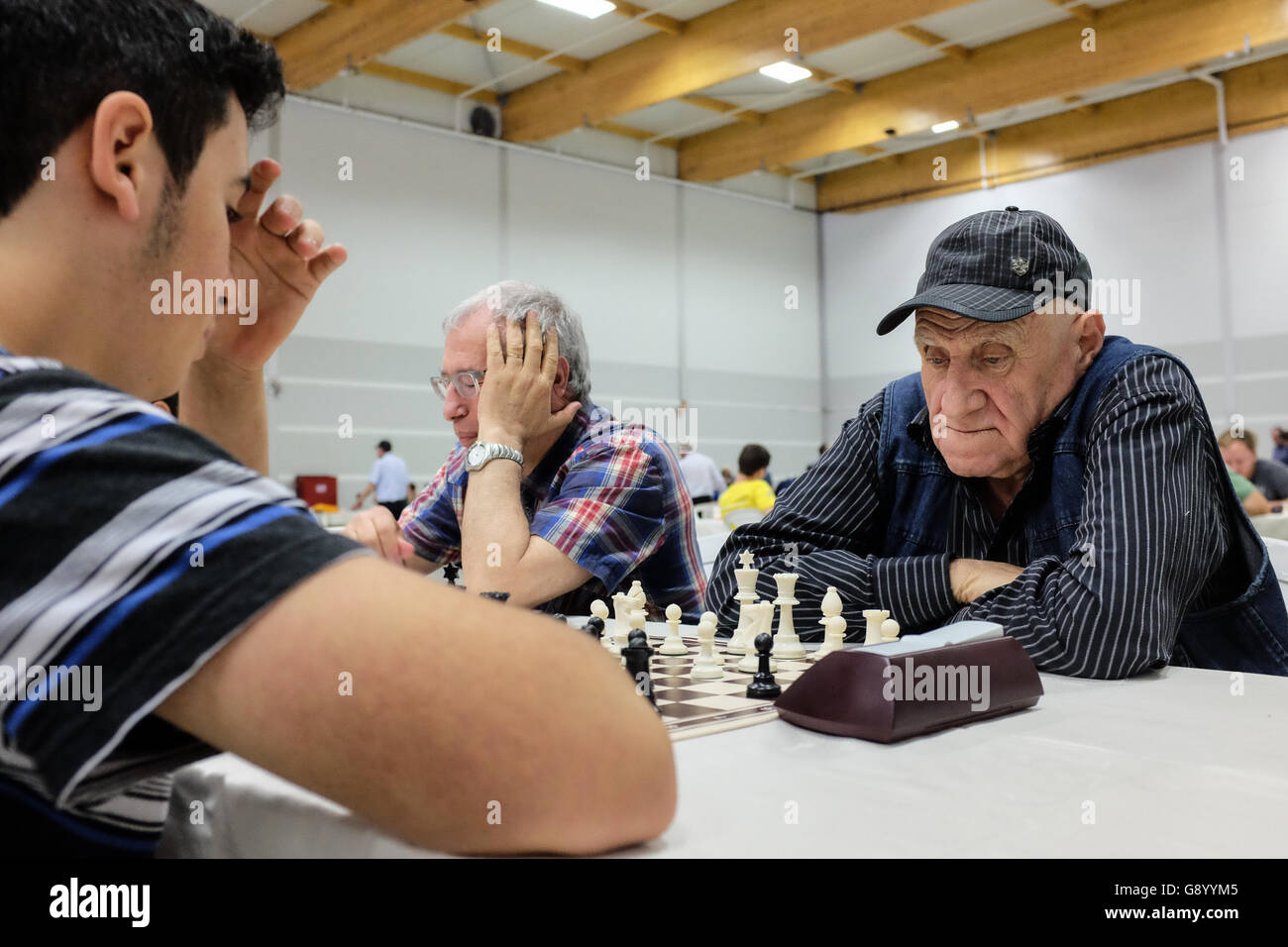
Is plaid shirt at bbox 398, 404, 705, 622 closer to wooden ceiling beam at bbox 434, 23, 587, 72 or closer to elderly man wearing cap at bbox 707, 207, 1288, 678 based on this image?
elderly man wearing cap at bbox 707, 207, 1288, 678

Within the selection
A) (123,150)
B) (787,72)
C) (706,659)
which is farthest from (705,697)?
(787,72)

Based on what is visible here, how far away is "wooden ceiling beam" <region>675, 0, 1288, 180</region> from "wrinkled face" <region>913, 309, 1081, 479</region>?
884 centimetres

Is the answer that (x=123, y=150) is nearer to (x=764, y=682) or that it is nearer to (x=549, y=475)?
(x=764, y=682)

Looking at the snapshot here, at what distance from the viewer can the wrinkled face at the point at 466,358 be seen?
2328 mm

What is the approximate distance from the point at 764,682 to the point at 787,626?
362 mm

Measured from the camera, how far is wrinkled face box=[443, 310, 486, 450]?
7.64 ft

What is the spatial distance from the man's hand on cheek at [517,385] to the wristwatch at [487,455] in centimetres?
2

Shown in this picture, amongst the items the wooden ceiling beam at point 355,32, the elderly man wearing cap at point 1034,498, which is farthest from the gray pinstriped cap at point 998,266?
the wooden ceiling beam at point 355,32

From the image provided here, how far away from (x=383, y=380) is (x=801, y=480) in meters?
9.48

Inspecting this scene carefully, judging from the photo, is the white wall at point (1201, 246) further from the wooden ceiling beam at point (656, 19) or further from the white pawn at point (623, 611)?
the white pawn at point (623, 611)

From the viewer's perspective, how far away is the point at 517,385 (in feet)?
7.23

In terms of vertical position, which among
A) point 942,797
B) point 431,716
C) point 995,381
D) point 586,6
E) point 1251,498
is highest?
point 586,6
